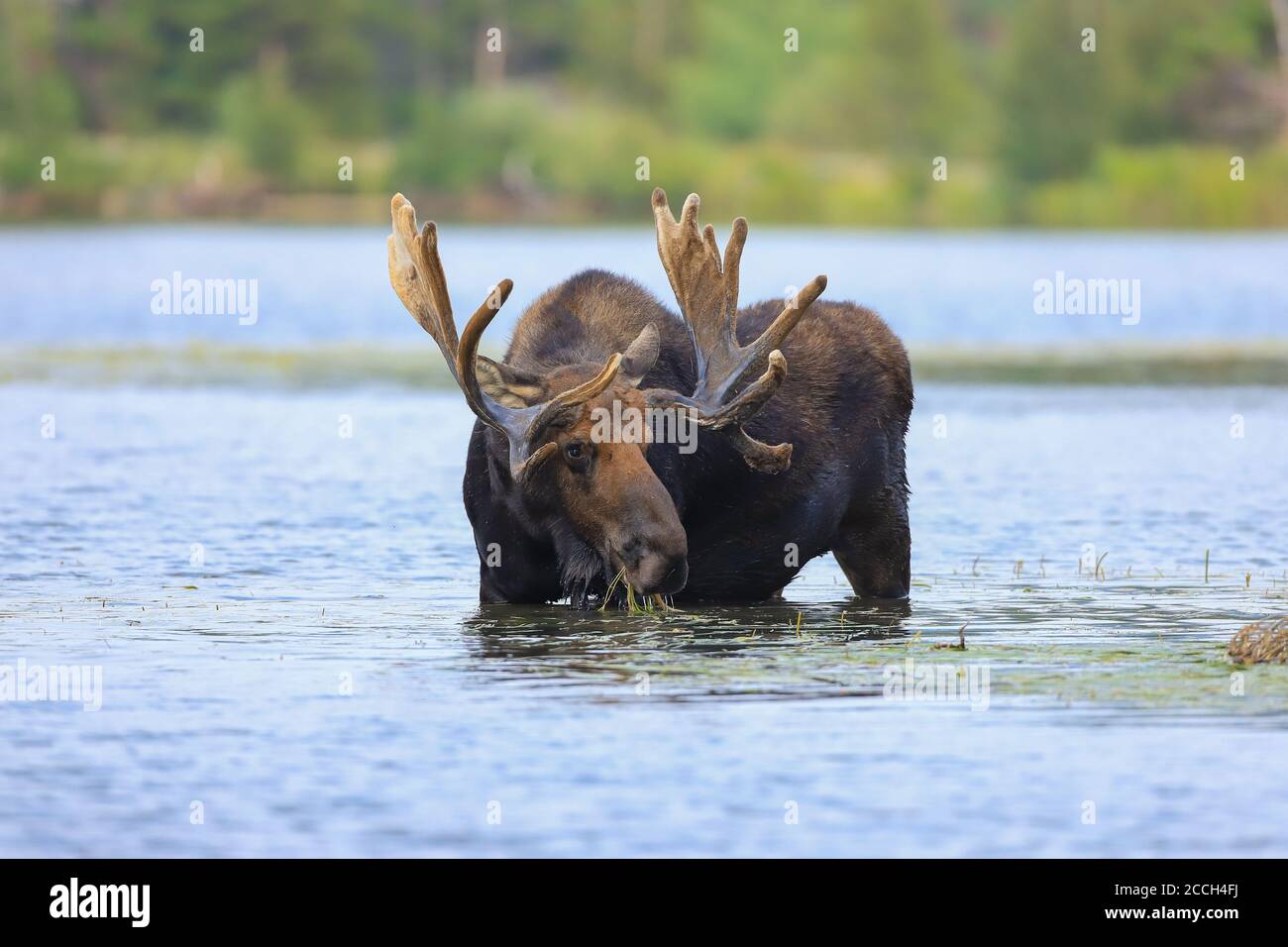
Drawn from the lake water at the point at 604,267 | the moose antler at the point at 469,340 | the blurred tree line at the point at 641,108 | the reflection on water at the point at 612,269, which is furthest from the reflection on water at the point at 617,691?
the blurred tree line at the point at 641,108

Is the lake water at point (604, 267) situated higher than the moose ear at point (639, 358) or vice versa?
the lake water at point (604, 267)

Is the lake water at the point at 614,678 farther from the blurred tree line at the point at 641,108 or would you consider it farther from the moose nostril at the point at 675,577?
the blurred tree line at the point at 641,108

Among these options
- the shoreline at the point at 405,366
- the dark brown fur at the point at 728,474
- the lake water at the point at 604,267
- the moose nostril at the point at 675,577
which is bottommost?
the moose nostril at the point at 675,577

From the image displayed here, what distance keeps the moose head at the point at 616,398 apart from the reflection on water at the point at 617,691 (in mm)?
551

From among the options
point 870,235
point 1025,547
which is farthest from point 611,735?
point 870,235

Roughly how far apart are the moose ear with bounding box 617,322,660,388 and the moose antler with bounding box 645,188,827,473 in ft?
0.34

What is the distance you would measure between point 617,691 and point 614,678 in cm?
28

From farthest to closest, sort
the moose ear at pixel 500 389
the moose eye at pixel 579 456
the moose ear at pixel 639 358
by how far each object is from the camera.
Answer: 1. the moose ear at pixel 639 358
2. the moose ear at pixel 500 389
3. the moose eye at pixel 579 456

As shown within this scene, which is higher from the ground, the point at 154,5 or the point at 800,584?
the point at 154,5

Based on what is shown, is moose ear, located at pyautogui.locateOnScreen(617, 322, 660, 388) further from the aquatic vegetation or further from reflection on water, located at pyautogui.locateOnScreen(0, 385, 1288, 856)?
the aquatic vegetation

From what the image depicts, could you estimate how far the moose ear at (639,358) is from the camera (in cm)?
1159

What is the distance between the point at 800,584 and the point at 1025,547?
199 cm

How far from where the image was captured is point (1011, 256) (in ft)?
184

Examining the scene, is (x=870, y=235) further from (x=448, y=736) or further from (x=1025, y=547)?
(x=448, y=736)
